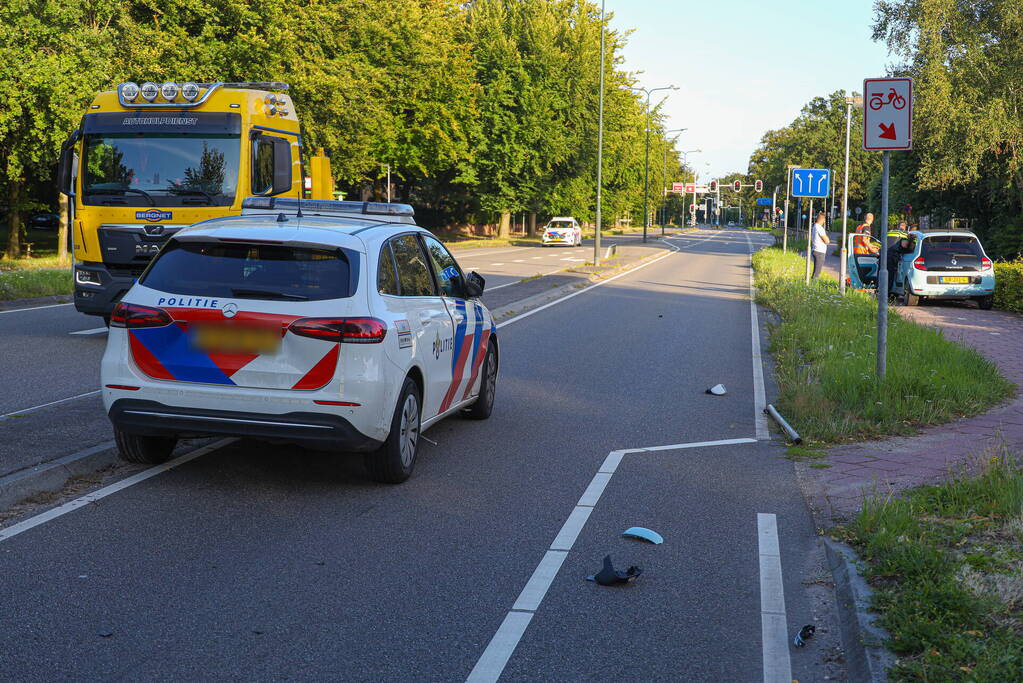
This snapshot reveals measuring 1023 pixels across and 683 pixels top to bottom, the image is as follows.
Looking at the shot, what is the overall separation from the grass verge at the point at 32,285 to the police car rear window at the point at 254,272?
13615mm

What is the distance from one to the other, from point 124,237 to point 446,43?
123ft

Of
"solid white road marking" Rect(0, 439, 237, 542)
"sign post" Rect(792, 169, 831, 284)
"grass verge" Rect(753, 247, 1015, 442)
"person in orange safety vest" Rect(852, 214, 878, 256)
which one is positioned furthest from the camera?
"person in orange safety vest" Rect(852, 214, 878, 256)

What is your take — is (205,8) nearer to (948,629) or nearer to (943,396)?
(943,396)

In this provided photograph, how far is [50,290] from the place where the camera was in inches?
770

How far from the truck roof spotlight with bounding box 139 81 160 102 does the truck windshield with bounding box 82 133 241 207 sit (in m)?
0.52

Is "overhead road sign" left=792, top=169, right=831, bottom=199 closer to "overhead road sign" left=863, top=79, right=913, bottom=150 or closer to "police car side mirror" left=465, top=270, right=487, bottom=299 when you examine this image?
"overhead road sign" left=863, top=79, right=913, bottom=150

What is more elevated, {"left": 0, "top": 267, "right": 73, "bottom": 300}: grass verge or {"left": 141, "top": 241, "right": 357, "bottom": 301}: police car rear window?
{"left": 141, "top": 241, "right": 357, "bottom": 301}: police car rear window

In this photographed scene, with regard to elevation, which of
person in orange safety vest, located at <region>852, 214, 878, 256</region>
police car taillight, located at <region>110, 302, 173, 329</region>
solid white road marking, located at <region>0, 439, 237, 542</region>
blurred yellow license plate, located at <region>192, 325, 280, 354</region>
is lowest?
solid white road marking, located at <region>0, 439, 237, 542</region>

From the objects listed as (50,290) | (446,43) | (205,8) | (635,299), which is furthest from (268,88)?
(446,43)

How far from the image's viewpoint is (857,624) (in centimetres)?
433

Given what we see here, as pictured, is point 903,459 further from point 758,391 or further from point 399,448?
point 399,448

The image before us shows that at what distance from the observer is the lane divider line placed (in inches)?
159

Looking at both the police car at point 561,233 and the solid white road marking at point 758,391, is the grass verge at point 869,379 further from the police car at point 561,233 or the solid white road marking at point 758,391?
the police car at point 561,233

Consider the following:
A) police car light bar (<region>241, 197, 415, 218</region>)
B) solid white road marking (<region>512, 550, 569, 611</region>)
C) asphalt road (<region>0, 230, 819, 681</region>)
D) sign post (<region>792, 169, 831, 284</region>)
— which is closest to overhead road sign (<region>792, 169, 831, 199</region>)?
sign post (<region>792, 169, 831, 284</region>)
